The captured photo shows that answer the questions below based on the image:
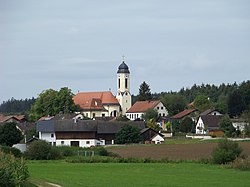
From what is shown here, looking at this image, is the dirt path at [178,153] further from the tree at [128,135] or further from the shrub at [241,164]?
the tree at [128,135]

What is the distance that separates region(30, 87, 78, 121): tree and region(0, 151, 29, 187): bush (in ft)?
312

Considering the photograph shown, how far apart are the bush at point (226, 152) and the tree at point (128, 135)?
135 ft

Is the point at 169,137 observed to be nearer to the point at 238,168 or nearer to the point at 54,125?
the point at 54,125

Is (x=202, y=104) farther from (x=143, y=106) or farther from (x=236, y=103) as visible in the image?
(x=236, y=103)

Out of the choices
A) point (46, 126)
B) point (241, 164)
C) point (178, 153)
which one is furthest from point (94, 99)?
point (241, 164)

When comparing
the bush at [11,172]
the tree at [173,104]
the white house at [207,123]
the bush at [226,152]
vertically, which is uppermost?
the tree at [173,104]

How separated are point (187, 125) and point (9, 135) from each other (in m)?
41.8

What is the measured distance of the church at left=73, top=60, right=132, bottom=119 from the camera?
155625mm

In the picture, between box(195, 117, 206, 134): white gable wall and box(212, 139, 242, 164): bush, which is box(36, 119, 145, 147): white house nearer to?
box(195, 117, 206, 134): white gable wall

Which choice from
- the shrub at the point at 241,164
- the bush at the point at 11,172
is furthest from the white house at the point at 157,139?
the bush at the point at 11,172

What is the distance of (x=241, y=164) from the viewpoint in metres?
49.6

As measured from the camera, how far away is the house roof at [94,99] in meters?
156

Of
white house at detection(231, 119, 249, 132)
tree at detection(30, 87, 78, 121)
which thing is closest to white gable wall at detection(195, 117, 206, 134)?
white house at detection(231, 119, 249, 132)

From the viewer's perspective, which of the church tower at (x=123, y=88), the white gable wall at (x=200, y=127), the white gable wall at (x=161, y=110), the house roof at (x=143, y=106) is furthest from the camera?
the church tower at (x=123, y=88)
